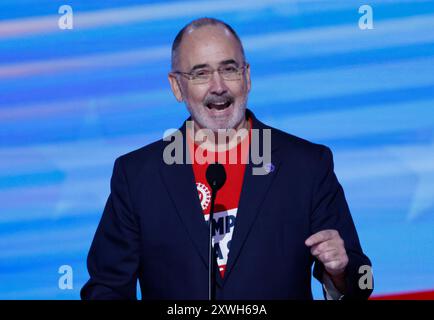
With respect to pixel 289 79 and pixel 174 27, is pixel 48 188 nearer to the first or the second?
pixel 174 27

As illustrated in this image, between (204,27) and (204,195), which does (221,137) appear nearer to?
(204,195)

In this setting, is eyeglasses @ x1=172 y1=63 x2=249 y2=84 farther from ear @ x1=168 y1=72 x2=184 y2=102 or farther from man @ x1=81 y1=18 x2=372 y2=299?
ear @ x1=168 y1=72 x2=184 y2=102

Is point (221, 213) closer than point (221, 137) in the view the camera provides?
Yes

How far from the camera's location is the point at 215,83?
246 cm

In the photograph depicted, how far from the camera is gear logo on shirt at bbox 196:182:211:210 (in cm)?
243

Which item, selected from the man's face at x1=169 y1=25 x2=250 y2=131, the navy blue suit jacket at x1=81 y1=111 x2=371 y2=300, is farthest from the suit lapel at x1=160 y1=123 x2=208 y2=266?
the man's face at x1=169 y1=25 x2=250 y2=131

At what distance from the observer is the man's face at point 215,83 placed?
2.47 meters

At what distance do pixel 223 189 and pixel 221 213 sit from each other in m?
0.10

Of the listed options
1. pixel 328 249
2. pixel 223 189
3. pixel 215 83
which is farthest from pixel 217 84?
pixel 328 249

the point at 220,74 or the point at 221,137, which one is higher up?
the point at 220,74

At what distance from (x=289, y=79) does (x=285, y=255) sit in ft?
3.48

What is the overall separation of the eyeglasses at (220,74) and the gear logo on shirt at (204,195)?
0.31m

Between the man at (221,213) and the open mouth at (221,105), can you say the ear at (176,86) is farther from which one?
the open mouth at (221,105)

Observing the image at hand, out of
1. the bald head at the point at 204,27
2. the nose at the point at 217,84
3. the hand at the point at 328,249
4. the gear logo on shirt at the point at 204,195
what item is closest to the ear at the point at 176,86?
the bald head at the point at 204,27
